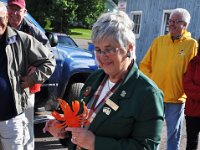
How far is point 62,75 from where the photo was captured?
223 inches

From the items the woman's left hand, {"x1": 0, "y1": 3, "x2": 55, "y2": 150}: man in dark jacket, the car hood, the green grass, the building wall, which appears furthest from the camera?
the green grass

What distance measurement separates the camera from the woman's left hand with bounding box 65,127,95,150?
6.75 feet

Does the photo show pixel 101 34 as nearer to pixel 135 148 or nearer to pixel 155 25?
pixel 135 148

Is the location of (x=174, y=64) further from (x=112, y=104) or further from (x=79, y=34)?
(x=79, y=34)

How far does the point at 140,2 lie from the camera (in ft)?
67.0

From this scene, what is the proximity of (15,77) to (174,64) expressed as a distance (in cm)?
201

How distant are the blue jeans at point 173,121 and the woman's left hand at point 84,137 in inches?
109

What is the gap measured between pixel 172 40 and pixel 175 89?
61 centimetres

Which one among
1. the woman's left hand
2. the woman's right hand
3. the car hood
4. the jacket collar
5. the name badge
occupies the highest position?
the jacket collar

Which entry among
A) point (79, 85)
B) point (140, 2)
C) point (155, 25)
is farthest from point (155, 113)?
point (140, 2)

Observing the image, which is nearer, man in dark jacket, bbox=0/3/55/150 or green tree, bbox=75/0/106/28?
man in dark jacket, bbox=0/3/55/150

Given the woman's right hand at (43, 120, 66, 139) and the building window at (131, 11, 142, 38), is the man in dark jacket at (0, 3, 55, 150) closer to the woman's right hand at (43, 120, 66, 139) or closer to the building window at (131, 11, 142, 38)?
the woman's right hand at (43, 120, 66, 139)

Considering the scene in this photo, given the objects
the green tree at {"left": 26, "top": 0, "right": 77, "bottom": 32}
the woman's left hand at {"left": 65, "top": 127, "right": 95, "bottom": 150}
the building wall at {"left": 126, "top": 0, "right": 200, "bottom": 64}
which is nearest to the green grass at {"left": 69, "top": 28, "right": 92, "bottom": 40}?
the green tree at {"left": 26, "top": 0, "right": 77, "bottom": 32}

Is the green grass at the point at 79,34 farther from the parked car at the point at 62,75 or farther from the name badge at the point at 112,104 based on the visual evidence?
the name badge at the point at 112,104
